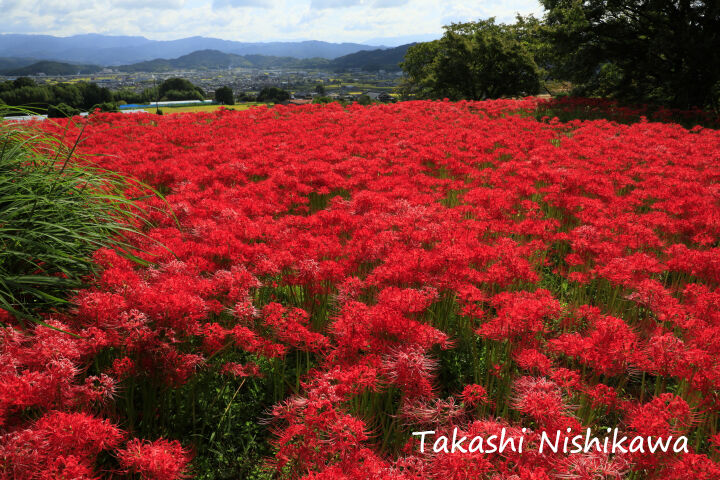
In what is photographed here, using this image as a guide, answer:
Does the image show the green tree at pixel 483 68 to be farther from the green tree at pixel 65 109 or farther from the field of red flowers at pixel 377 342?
the green tree at pixel 65 109

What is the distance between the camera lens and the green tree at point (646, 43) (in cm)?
1866

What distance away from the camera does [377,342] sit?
3307 mm

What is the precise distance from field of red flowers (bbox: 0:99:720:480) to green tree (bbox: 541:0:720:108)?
15.3m

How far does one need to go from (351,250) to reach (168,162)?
20.3 ft

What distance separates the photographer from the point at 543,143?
37.8ft

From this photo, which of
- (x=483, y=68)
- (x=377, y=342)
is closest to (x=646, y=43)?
(x=483, y=68)

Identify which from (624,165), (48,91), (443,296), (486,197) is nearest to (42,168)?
(443,296)

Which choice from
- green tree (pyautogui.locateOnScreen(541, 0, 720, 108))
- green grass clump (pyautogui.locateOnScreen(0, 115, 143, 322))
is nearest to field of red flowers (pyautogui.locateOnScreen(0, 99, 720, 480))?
green grass clump (pyautogui.locateOnScreen(0, 115, 143, 322))

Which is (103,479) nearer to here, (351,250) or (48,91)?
(351,250)

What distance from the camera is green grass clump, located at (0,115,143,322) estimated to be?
356 cm

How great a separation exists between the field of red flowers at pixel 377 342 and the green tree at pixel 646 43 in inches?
604

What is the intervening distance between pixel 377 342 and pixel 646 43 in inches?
983

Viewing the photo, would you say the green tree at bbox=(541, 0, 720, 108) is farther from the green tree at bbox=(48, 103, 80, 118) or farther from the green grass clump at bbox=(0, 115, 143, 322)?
the green grass clump at bbox=(0, 115, 143, 322)

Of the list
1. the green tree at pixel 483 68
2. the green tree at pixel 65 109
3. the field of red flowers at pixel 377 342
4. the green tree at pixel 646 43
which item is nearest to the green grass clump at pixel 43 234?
the field of red flowers at pixel 377 342
